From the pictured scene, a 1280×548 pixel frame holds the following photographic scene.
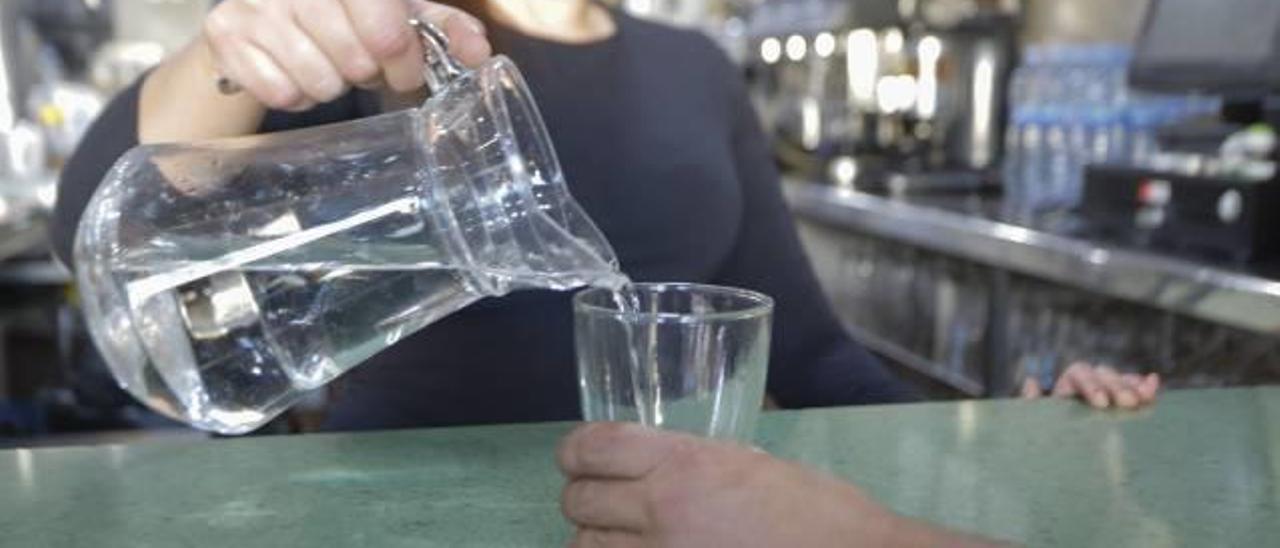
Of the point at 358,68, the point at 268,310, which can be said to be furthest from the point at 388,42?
the point at 268,310

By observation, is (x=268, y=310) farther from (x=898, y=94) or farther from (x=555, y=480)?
(x=898, y=94)

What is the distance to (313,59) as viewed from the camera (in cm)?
60

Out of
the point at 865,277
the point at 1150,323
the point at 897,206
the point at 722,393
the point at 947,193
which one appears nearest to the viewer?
the point at 722,393

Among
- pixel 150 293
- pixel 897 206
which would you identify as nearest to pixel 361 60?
pixel 150 293

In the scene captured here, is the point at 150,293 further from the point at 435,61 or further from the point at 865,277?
the point at 865,277

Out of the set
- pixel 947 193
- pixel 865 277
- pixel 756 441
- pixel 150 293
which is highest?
pixel 150 293

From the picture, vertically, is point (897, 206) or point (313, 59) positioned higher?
point (313, 59)

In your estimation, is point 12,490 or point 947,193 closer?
point 12,490

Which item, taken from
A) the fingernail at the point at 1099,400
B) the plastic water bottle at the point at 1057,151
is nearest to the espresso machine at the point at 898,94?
the plastic water bottle at the point at 1057,151

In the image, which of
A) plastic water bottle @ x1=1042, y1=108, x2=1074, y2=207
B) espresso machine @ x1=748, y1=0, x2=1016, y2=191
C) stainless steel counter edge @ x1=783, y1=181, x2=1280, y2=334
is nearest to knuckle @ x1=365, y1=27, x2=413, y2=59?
stainless steel counter edge @ x1=783, y1=181, x2=1280, y2=334

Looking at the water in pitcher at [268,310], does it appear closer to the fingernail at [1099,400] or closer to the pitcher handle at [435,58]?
the pitcher handle at [435,58]

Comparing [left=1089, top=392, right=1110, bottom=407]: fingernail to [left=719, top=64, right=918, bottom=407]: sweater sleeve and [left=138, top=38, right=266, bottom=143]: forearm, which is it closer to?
[left=719, top=64, right=918, bottom=407]: sweater sleeve

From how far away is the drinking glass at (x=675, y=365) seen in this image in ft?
1.61

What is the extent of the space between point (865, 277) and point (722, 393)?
2334 millimetres
